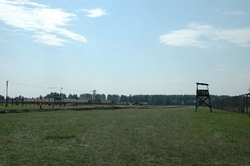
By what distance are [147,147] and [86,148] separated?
2331 mm

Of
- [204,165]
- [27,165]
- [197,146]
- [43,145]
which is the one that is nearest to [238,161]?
[204,165]

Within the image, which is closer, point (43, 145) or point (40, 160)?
point (40, 160)

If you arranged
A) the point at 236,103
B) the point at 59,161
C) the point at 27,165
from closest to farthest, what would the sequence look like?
the point at 27,165
the point at 59,161
the point at 236,103

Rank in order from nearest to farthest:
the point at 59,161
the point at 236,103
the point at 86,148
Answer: the point at 59,161
the point at 86,148
the point at 236,103

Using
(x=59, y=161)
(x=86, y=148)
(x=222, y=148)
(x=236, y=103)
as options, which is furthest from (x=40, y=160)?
(x=236, y=103)

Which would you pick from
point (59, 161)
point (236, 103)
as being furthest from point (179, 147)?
point (236, 103)

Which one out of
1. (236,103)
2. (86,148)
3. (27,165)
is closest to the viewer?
(27,165)

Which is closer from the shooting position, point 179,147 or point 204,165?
point 204,165

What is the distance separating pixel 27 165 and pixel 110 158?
267 centimetres

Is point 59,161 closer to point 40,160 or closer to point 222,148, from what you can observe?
point 40,160

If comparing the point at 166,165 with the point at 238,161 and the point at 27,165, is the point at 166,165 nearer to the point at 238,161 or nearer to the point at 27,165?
the point at 238,161

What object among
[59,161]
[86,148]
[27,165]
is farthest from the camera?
[86,148]

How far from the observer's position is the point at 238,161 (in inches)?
459

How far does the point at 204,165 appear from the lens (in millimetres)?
10977
